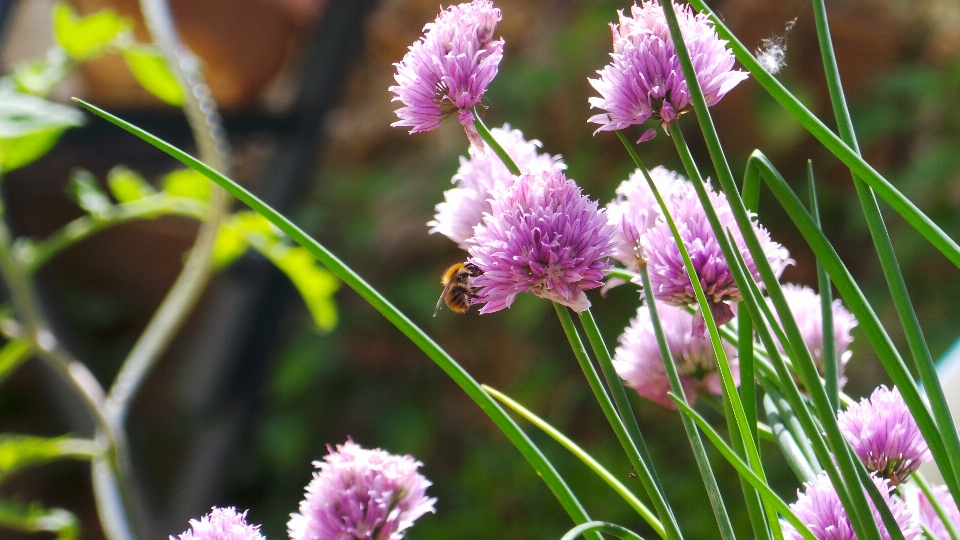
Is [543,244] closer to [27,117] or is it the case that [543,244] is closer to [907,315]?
[907,315]

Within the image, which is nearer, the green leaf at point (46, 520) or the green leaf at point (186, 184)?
the green leaf at point (46, 520)

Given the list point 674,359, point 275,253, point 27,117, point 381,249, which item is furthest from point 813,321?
point 381,249

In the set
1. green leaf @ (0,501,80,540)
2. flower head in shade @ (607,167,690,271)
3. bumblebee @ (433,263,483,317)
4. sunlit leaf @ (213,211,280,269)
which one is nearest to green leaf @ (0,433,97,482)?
green leaf @ (0,501,80,540)

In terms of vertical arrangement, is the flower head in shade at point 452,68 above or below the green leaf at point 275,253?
below

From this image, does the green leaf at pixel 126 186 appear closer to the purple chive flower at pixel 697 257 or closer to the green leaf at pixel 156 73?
the green leaf at pixel 156 73

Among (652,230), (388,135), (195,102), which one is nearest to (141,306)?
(388,135)

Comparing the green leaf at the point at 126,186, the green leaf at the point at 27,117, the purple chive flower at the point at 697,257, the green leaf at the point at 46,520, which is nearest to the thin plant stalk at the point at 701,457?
the purple chive flower at the point at 697,257

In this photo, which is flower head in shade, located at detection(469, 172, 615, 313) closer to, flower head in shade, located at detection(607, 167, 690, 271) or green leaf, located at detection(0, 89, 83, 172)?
flower head in shade, located at detection(607, 167, 690, 271)
